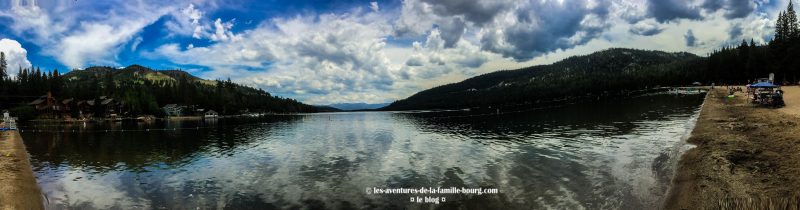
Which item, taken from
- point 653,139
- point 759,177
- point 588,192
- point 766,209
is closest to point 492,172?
point 588,192

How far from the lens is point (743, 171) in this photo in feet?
88.2

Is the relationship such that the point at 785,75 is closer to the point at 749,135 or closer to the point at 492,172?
the point at 749,135

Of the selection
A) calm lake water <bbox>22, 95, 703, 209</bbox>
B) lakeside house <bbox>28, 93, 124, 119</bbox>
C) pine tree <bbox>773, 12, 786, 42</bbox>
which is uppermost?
pine tree <bbox>773, 12, 786, 42</bbox>

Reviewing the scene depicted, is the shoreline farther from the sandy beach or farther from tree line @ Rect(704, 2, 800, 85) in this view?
tree line @ Rect(704, 2, 800, 85)

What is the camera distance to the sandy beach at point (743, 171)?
70.7 feet

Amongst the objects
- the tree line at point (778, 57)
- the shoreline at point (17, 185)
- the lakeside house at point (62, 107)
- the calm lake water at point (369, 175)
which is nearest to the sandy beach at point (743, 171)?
the calm lake water at point (369, 175)

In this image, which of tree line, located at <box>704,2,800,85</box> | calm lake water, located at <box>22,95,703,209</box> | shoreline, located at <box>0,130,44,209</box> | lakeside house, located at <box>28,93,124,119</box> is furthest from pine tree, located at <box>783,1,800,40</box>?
lakeside house, located at <box>28,93,124,119</box>

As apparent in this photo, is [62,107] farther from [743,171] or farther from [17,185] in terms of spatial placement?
[743,171]

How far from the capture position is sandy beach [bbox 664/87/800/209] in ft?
70.7

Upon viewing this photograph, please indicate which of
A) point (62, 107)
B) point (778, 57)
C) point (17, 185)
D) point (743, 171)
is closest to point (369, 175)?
point (743, 171)

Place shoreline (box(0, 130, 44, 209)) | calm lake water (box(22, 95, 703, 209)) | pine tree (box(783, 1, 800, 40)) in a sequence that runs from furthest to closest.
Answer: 1. pine tree (box(783, 1, 800, 40))
2. shoreline (box(0, 130, 44, 209))
3. calm lake water (box(22, 95, 703, 209))

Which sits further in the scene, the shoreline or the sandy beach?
the shoreline

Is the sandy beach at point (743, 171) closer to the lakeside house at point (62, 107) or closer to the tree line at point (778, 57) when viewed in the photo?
the tree line at point (778, 57)

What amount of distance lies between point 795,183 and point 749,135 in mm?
21290
